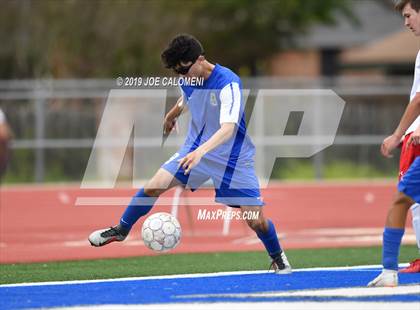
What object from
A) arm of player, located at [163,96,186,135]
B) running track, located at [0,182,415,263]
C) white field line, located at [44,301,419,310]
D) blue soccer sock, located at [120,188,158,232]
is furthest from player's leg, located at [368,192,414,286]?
running track, located at [0,182,415,263]

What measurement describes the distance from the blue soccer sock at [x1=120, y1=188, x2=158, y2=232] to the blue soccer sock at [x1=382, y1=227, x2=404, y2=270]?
6.89 feet

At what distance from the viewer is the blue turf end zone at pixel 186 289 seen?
25.0 feet

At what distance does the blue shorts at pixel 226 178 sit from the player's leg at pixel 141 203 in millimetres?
85

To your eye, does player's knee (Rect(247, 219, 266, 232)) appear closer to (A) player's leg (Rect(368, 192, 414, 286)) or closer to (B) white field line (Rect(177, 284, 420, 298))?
(B) white field line (Rect(177, 284, 420, 298))

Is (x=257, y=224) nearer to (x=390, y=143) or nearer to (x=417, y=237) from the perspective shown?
(x=417, y=237)

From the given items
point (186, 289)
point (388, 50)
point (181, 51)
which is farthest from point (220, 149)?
point (388, 50)

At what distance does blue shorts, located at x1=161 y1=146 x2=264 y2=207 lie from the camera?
9.04m

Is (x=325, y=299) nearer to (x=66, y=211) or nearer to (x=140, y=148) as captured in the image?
(x=66, y=211)

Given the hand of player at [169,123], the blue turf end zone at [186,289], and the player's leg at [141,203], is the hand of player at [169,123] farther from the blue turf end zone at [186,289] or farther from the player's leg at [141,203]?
the blue turf end zone at [186,289]

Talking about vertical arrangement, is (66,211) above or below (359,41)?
below

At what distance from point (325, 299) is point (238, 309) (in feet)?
2.42

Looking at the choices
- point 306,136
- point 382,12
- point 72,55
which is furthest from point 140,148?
point 382,12

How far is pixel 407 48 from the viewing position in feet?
110

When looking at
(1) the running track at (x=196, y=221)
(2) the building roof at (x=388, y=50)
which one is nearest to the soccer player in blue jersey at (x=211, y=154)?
(1) the running track at (x=196, y=221)
